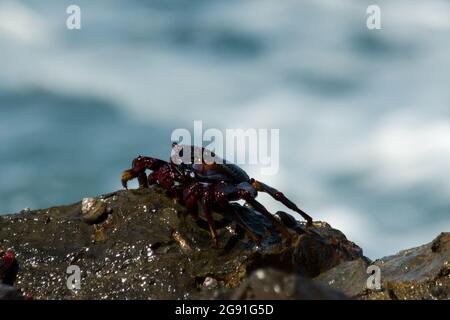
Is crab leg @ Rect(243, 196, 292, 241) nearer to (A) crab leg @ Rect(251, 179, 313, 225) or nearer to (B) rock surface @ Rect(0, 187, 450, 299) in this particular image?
(B) rock surface @ Rect(0, 187, 450, 299)

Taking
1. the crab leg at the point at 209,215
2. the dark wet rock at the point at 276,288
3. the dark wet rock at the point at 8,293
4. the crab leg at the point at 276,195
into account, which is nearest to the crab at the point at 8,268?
the dark wet rock at the point at 8,293

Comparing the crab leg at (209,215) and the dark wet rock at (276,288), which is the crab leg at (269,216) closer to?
the crab leg at (209,215)

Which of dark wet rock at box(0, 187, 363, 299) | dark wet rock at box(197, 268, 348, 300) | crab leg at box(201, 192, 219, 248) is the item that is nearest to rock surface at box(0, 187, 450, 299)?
dark wet rock at box(0, 187, 363, 299)

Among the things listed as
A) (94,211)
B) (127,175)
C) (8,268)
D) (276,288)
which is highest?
(276,288)

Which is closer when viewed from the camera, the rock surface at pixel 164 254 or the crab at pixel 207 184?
the rock surface at pixel 164 254

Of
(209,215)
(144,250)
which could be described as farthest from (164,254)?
(209,215)

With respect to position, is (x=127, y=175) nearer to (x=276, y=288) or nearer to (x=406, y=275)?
(x=406, y=275)
